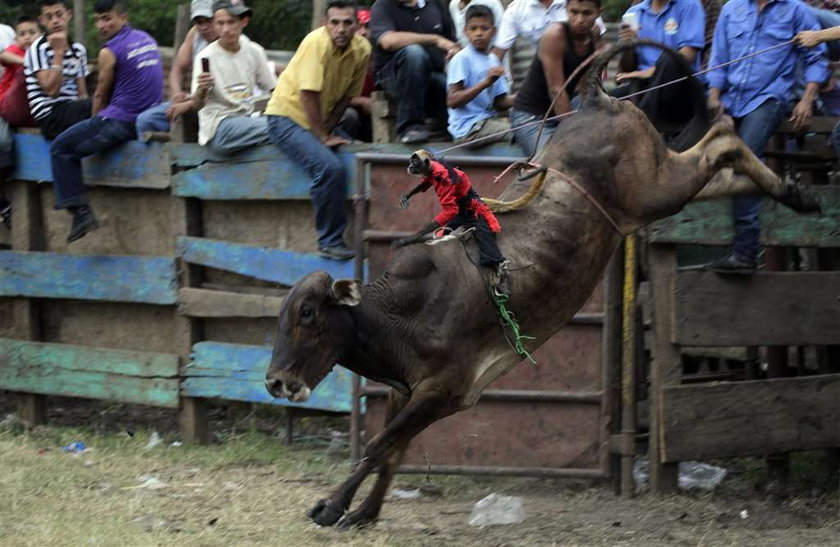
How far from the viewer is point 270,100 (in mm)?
9594

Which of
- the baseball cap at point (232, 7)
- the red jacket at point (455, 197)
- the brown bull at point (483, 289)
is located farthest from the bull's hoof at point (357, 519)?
the baseball cap at point (232, 7)

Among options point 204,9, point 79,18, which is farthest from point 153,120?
point 79,18

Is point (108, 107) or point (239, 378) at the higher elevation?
point (108, 107)

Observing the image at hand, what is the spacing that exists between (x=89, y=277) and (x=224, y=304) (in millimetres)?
1220

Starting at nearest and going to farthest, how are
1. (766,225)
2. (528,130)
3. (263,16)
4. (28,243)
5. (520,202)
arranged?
(520,202), (766,225), (528,130), (28,243), (263,16)

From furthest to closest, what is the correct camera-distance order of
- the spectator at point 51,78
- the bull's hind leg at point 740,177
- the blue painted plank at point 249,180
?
1. the spectator at point 51,78
2. the blue painted plank at point 249,180
3. the bull's hind leg at point 740,177

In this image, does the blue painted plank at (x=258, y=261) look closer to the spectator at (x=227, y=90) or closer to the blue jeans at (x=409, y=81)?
the spectator at (x=227, y=90)

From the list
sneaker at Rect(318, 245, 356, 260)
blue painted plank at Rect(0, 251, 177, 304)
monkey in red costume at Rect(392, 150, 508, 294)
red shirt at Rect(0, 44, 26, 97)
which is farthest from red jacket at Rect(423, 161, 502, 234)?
red shirt at Rect(0, 44, 26, 97)

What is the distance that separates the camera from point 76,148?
10.1 metres

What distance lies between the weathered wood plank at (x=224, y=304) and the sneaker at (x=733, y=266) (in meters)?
3.07

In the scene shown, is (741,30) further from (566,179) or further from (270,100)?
(270,100)

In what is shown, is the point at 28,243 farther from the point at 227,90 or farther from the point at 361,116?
the point at 361,116

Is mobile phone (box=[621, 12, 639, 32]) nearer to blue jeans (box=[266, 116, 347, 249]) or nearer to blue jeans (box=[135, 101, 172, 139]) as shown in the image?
blue jeans (box=[266, 116, 347, 249])

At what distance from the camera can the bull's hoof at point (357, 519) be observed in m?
7.58
